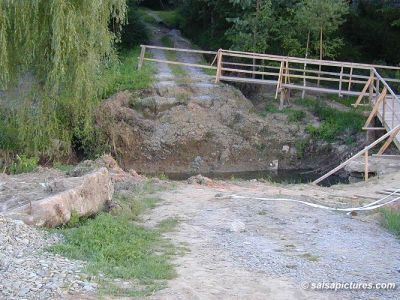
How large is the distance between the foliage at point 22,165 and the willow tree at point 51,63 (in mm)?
599

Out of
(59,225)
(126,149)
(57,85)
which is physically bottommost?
(126,149)

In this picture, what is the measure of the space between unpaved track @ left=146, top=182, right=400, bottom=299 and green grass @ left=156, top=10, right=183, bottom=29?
30378mm

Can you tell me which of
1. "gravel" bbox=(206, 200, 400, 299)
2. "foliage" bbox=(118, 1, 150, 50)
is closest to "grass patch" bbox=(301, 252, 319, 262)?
"gravel" bbox=(206, 200, 400, 299)

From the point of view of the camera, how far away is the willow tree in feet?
55.2

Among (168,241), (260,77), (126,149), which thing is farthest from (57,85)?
(260,77)

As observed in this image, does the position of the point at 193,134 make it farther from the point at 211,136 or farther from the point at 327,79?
the point at 327,79

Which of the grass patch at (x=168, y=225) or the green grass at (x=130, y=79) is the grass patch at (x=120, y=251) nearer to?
the grass patch at (x=168, y=225)

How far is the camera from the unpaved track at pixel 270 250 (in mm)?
8164

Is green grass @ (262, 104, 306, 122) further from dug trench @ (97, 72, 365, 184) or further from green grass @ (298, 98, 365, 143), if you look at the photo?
green grass @ (298, 98, 365, 143)

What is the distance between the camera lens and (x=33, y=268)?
8148 millimetres

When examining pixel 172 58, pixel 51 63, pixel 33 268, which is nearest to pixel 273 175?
pixel 51 63

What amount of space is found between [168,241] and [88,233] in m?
1.23

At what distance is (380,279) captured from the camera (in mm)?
8711

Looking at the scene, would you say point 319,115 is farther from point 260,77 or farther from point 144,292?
point 144,292
